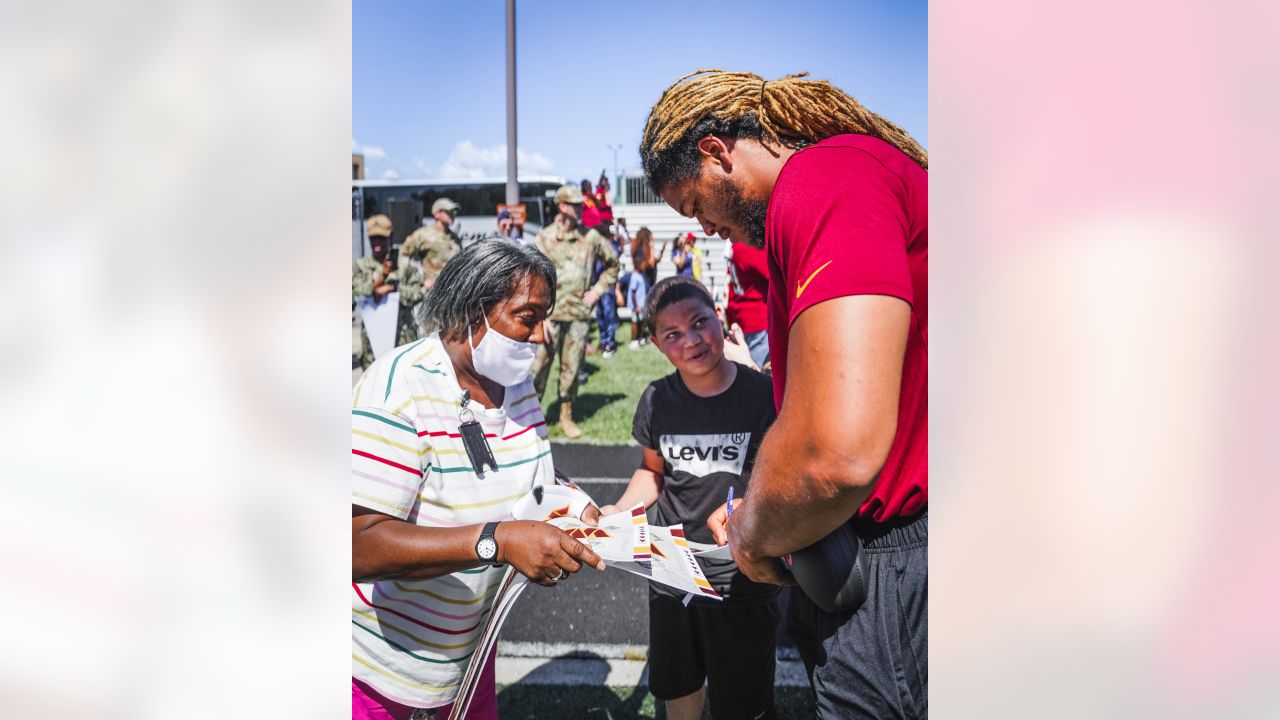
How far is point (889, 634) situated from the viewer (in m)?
1.32

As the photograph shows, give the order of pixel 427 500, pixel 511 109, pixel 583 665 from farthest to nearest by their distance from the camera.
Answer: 1. pixel 511 109
2. pixel 583 665
3. pixel 427 500

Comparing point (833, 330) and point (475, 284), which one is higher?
point (475, 284)

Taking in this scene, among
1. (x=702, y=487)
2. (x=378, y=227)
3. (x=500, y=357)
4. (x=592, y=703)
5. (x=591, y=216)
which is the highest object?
(x=591, y=216)

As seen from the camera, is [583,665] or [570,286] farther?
[570,286]

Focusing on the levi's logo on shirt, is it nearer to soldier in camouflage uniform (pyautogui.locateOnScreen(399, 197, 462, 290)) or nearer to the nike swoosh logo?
the nike swoosh logo

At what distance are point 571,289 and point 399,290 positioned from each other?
1.70 meters

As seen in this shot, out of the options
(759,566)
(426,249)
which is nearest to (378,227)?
(426,249)

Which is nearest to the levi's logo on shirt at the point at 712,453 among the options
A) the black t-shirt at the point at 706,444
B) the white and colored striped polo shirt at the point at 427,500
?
the black t-shirt at the point at 706,444

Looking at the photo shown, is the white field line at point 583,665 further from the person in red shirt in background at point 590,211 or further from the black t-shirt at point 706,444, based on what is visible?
the person in red shirt in background at point 590,211

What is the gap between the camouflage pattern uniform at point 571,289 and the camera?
7.45 meters

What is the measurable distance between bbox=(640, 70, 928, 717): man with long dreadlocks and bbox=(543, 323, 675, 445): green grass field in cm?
610

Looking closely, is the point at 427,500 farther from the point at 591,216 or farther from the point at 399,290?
the point at 591,216
